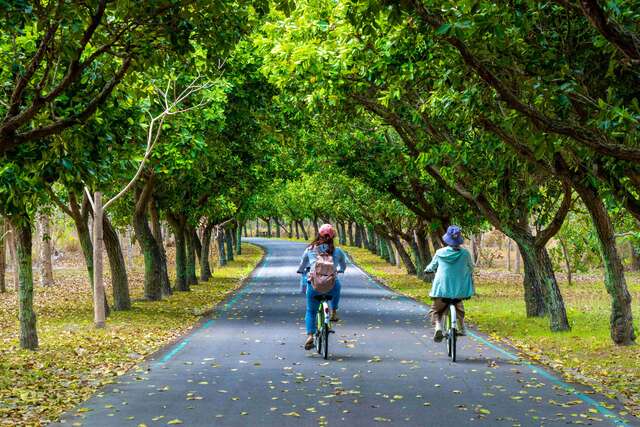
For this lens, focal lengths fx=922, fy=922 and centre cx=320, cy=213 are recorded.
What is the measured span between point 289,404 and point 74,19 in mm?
4600

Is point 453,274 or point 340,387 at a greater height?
point 453,274

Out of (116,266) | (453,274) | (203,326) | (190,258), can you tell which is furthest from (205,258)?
(453,274)

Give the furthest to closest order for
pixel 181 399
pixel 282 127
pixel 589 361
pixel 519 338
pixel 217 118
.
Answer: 1. pixel 282 127
2. pixel 217 118
3. pixel 519 338
4. pixel 589 361
5. pixel 181 399

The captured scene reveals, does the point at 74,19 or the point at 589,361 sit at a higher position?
the point at 74,19

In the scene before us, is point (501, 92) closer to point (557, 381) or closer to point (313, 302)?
point (557, 381)

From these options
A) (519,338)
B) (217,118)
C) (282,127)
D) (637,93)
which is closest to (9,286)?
(282,127)

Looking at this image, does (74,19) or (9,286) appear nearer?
(74,19)

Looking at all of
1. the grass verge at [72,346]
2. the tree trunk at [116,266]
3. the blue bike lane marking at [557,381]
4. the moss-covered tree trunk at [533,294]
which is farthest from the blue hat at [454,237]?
the tree trunk at [116,266]

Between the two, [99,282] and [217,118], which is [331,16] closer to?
[217,118]

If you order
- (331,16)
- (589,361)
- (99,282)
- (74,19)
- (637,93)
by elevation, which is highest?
(331,16)

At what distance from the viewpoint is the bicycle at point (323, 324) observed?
45.5 feet

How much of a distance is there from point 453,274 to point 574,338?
4.76m

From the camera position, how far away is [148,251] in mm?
27891

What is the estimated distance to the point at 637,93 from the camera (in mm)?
11148
